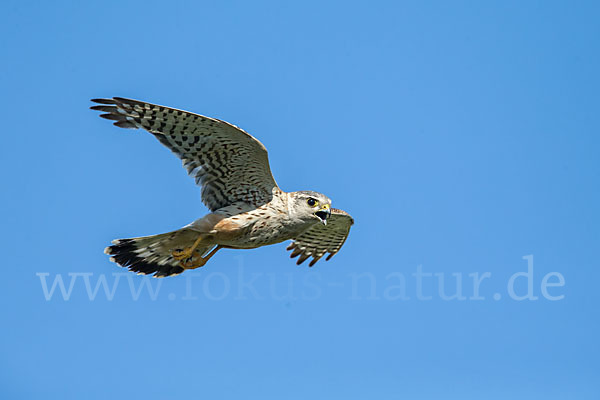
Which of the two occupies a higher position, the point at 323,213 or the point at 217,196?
the point at 217,196

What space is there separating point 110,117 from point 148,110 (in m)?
0.54

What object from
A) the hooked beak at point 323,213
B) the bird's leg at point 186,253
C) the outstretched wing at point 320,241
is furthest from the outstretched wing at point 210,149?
the outstretched wing at point 320,241

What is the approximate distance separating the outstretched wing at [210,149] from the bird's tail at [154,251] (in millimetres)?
658

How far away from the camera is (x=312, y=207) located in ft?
40.3

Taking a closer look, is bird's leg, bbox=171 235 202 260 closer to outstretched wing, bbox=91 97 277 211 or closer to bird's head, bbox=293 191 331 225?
outstretched wing, bbox=91 97 277 211

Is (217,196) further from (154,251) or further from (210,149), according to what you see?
(154,251)

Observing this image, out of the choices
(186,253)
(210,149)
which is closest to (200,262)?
(186,253)

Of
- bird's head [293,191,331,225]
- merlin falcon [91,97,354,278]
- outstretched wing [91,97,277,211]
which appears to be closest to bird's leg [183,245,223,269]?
merlin falcon [91,97,354,278]

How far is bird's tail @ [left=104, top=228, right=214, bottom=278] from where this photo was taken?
41.2 ft

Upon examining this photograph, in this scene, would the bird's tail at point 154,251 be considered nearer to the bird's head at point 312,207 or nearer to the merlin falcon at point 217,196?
the merlin falcon at point 217,196

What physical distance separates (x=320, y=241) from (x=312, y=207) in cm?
317

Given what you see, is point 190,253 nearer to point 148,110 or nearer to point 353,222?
point 148,110

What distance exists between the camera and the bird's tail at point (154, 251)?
1257 centimetres

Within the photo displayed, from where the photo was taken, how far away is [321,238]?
15.3 metres
